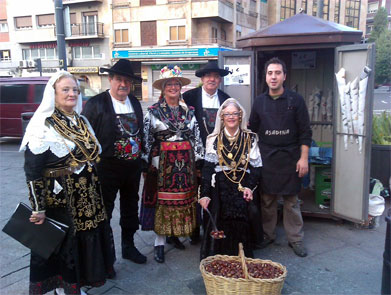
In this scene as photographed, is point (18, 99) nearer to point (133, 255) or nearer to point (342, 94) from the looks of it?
point (133, 255)

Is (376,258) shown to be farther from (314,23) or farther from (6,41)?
(6,41)

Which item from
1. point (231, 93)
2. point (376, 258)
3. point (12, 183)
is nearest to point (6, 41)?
point (12, 183)

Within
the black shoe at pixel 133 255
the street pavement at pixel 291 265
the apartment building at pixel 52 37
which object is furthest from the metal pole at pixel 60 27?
the apartment building at pixel 52 37

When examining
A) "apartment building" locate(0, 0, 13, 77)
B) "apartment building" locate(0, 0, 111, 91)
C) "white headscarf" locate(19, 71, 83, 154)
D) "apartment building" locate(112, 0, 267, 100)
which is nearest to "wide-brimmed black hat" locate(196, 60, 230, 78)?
"white headscarf" locate(19, 71, 83, 154)

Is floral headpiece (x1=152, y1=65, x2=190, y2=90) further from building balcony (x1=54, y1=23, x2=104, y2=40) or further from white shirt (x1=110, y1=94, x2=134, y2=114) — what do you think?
building balcony (x1=54, y1=23, x2=104, y2=40)

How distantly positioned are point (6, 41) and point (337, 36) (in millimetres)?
36930

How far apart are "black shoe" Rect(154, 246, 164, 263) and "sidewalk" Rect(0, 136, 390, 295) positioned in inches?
2.5

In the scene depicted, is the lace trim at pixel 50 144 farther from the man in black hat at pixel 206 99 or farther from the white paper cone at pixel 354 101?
the white paper cone at pixel 354 101

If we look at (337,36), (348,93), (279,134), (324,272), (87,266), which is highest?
(337,36)

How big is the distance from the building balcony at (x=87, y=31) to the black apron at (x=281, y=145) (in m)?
29.4

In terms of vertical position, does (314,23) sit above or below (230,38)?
below

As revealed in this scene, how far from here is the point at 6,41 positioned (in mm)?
34000

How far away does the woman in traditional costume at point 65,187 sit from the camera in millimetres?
2545

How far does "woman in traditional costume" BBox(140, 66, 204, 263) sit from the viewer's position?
11.6 ft
